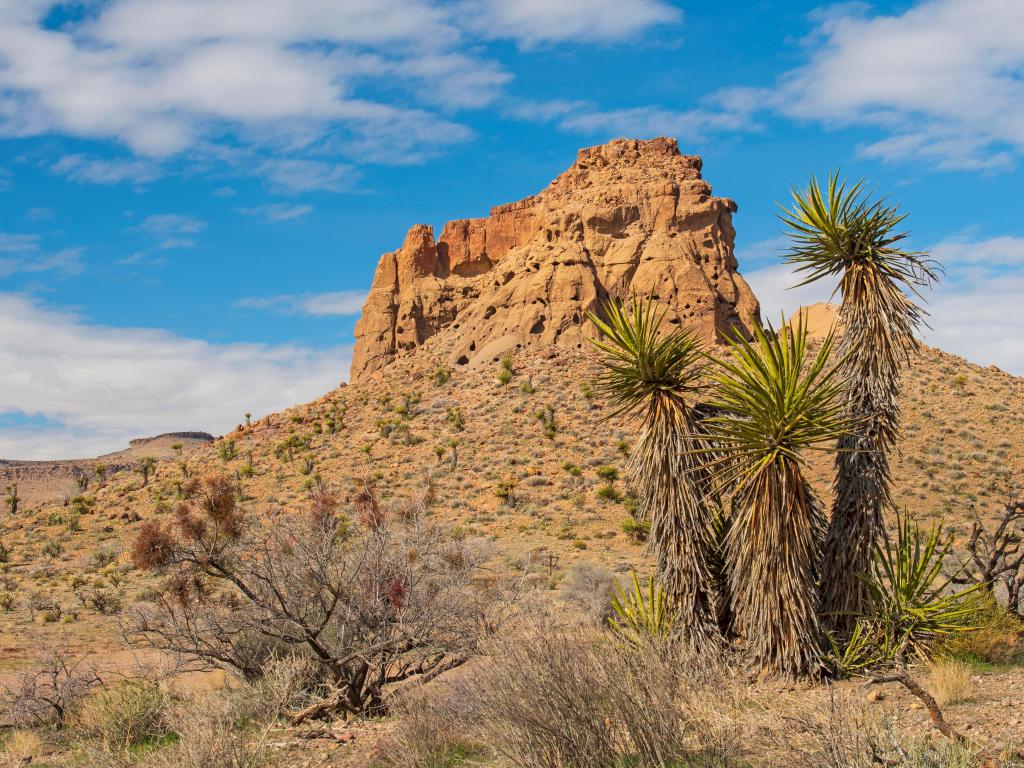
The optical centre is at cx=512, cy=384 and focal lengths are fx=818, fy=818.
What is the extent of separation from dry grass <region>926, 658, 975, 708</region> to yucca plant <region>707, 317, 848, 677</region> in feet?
4.21

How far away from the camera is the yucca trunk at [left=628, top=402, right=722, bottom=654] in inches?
402

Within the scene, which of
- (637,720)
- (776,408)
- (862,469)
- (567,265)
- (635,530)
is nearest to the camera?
(637,720)

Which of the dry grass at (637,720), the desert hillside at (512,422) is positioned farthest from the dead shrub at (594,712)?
the desert hillside at (512,422)

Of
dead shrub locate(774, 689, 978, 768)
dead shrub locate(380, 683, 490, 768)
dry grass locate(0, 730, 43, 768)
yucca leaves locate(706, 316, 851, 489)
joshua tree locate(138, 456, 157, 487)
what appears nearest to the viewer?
dead shrub locate(774, 689, 978, 768)

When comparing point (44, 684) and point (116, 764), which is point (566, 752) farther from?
point (44, 684)

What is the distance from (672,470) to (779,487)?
1.36m

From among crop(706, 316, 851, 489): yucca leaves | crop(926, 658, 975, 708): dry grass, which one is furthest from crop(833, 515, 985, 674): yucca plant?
crop(706, 316, 851, 489): yucca leaves

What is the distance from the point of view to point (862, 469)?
398 inches

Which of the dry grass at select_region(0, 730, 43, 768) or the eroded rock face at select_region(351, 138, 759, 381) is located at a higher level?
the eroded rock face at select_region(351, 138, 759, 381)

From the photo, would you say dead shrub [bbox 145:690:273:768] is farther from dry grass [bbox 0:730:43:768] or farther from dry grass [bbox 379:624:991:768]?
dry grass [bbox 0:730:43:768]

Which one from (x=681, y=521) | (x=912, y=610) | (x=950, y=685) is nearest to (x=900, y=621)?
(x=912, y=610)

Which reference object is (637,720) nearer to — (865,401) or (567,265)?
(865,401)

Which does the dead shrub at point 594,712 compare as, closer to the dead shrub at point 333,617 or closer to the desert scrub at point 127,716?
the dead shrub at point 333,617

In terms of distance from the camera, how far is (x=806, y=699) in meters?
8.05
